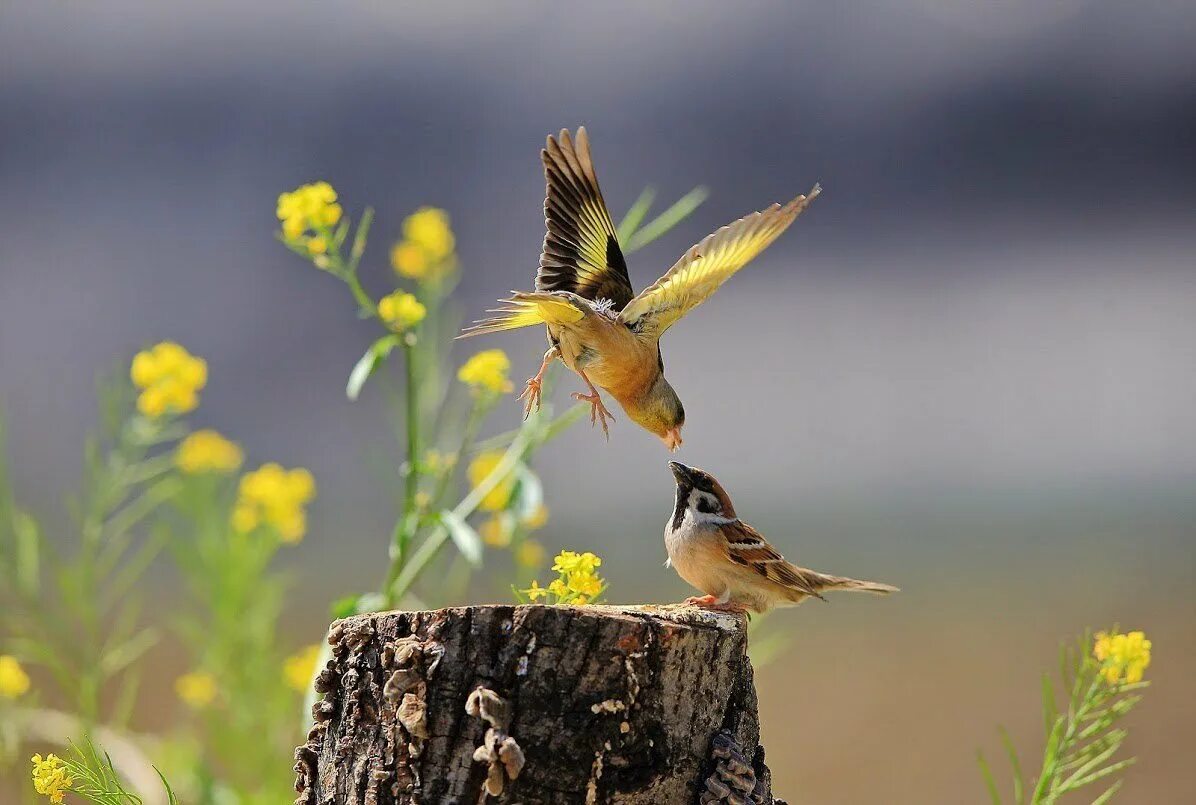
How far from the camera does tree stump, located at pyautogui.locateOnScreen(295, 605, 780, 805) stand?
1.09 m

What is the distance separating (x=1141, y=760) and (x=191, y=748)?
2417mm

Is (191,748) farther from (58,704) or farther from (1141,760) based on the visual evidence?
(1141,760)

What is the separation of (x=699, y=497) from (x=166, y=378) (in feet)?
3.93

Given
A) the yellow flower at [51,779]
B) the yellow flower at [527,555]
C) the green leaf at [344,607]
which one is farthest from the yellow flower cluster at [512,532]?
the yellow flower at [51,779]

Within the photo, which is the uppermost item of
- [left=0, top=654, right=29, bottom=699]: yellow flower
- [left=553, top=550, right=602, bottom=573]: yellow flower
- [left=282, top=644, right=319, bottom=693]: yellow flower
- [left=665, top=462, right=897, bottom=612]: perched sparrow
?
[left=665, top=462, right=897, bottom=612]: perched sparrow

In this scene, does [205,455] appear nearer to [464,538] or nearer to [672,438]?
[464,538]

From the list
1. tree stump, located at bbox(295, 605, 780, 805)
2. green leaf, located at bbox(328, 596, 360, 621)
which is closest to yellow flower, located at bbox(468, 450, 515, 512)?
green leaf, located at bbox(328, 596, 360, 621)

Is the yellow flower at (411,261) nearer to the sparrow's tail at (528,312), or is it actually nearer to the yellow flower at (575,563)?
the sparrow's tail at (528,312)

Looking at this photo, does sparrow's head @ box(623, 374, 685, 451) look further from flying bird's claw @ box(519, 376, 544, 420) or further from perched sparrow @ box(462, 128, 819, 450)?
flying bird's claw @ box(519, 376, 544, 420)

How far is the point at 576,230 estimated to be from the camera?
1.51m

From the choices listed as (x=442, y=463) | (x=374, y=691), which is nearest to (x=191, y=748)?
(x=442, y=463)

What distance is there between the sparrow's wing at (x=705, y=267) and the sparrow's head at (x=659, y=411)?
8 cm

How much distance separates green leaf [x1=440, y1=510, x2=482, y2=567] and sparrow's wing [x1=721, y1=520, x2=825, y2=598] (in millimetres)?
383

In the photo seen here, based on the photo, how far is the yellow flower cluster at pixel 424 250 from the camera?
2154 mm
